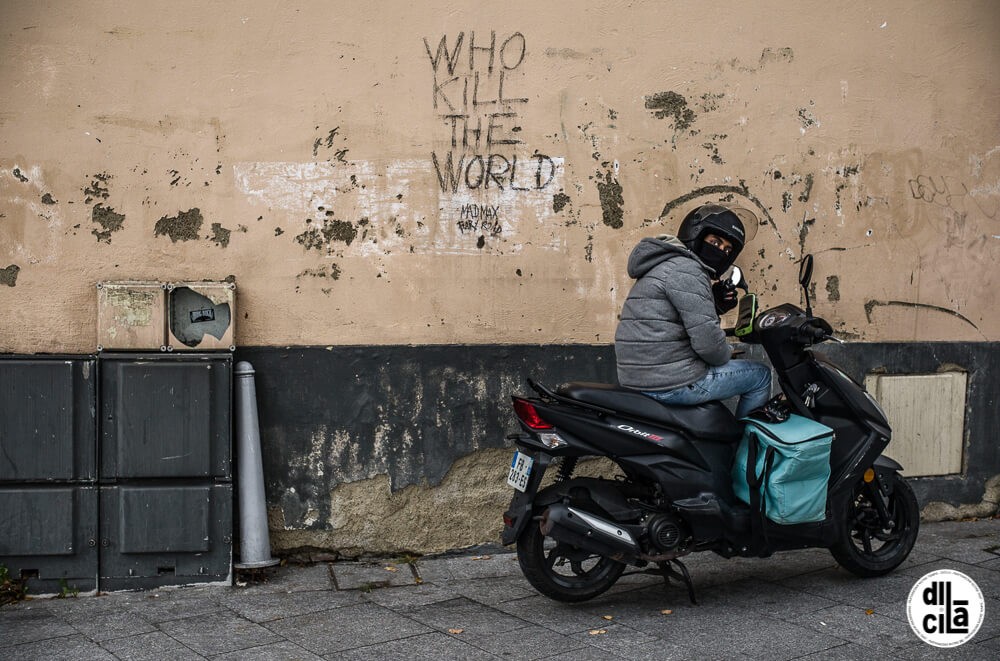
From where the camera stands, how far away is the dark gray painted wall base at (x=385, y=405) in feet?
18.1

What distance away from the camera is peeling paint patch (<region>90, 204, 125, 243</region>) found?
5246mm

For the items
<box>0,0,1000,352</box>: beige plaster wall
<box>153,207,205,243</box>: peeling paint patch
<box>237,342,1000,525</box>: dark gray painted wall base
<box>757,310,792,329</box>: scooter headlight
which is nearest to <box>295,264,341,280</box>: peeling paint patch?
<box>0,0,1000,352</box>: beige plaster wall

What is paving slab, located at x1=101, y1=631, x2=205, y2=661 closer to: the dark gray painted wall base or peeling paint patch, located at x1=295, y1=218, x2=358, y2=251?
the dark gray painted wall base

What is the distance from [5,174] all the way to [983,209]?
569 cm

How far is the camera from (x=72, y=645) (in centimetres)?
438

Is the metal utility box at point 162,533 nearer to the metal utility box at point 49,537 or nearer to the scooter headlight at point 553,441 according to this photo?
the metal utility box at point 49,537

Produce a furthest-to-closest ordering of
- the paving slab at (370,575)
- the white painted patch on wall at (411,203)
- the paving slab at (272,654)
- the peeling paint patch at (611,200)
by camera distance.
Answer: the peeling paint patch at (611,200), the white painted patch on wall at (411,203), the paving slab at (370,575), the paving slab at (272,654)

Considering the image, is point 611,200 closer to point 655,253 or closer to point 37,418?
point 655,253

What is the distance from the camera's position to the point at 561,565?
4977mm

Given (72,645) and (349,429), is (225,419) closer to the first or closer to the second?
(349,429)

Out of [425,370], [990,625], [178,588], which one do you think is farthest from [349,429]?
[990,625]

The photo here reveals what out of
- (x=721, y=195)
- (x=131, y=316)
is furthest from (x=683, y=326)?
(x=131, y=316)

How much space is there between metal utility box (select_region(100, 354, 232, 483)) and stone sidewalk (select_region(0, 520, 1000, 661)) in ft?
2.08

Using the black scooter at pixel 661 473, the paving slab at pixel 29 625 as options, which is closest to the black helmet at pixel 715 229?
the black scooter at pixel 661 473
